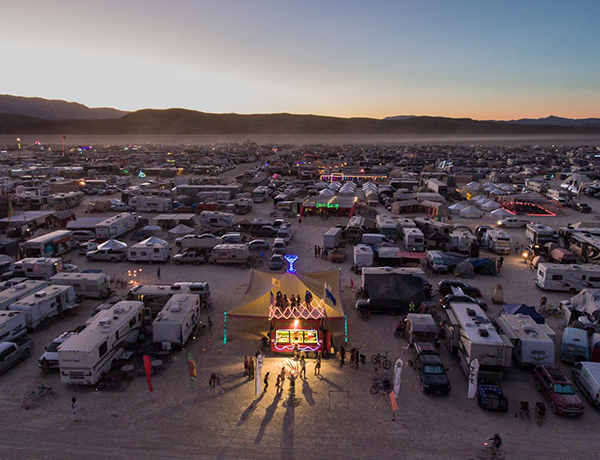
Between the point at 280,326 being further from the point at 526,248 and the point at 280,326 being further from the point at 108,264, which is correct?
the point at 526,248

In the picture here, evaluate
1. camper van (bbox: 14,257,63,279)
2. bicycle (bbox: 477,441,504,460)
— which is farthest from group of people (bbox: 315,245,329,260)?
bicycle (bbox: 477,441,504,460)

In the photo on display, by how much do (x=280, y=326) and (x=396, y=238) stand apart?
16098mm

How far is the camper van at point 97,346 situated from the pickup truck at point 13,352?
2.47m

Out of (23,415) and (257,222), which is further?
(257,222)

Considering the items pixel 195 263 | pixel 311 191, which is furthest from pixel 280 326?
pixel 311 191

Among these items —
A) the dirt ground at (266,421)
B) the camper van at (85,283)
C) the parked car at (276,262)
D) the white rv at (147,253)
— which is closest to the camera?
the dirt ground at (266,421)

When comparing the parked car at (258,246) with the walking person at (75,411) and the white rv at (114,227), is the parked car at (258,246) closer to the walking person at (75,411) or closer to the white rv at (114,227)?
the white rv at (114,227)

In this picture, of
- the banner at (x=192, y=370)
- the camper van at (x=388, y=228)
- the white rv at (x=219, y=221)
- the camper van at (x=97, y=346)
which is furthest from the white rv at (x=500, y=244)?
the camper van at (x=97, y=346)

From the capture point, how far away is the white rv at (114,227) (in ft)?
90.8

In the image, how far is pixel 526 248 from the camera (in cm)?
2653

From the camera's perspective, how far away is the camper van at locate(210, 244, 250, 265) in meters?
23.3

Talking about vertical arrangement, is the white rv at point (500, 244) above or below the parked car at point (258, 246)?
above

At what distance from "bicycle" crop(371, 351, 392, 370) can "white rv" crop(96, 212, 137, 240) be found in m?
21.5

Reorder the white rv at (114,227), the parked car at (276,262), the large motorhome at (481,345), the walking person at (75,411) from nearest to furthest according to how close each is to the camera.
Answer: the walking person at (75,411) < the large motorhome at (481,345) < the parked car at (276,262) < the white rv at (114,227)
